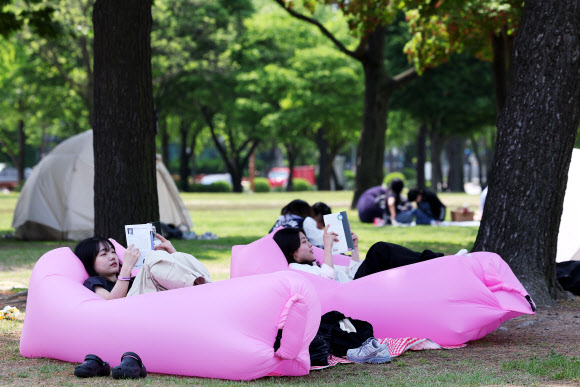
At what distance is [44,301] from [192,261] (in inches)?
43.0

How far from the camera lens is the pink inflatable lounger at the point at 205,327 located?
209 inches

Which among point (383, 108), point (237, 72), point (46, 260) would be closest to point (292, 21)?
point (237, 72)

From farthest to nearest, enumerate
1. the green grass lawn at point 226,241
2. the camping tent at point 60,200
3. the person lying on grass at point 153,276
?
the camping tent at point 60,200
the green grass lawn at point 226,241
the person lying on grass at point 153,276

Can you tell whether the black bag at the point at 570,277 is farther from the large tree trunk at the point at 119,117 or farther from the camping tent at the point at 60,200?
the camping tent at the point at 60,200

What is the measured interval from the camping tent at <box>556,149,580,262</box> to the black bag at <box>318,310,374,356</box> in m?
5.54

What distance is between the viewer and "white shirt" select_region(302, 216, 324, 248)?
9.67 meters

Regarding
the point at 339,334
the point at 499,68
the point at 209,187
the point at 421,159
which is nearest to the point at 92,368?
the point at 339,334

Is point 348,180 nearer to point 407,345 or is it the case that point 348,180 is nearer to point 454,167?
point 454,167

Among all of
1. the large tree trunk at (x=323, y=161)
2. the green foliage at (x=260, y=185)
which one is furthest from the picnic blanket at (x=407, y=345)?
the green foliage at (x=260, y=185)

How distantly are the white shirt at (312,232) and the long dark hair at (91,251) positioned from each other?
3.50 m

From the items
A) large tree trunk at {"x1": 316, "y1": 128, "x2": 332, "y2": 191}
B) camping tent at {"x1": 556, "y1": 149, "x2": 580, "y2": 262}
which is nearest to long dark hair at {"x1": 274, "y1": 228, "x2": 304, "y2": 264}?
camping tent at {"x1": 556, "y1": 149, "x2": 580, "y2": 262}

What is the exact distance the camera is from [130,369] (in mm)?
5367

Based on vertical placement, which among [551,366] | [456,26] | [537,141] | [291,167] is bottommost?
[551,366]

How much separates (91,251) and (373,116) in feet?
57.0
